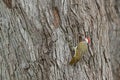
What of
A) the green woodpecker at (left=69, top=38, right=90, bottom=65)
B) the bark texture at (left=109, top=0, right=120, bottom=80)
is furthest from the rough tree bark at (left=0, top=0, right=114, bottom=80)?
the bark texture at (left=109, top=0, right=120, bottom=80)

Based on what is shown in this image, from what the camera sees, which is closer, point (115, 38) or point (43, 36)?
point (43, 36)

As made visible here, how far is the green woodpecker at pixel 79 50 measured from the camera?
2959 mm

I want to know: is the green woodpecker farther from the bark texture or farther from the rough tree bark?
the bark texture

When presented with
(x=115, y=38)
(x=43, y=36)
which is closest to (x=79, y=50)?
(x=43, y=36)

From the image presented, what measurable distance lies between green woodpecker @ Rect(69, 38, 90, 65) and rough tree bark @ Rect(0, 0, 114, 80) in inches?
1.7

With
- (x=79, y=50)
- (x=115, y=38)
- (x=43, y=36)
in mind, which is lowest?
(x=115, y=38)

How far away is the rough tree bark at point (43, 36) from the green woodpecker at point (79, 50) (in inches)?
1.7

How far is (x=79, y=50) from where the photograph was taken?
9.76 ft

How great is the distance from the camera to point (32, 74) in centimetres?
298

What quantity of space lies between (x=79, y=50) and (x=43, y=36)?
362 millimetres

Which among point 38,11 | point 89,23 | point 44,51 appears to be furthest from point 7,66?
point 89,23

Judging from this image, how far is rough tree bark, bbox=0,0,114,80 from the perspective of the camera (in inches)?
116

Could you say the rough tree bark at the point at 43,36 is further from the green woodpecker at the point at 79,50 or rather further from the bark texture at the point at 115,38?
the bark texture at the point at 115,38

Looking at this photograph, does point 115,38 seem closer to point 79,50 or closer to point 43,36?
point 79,50
